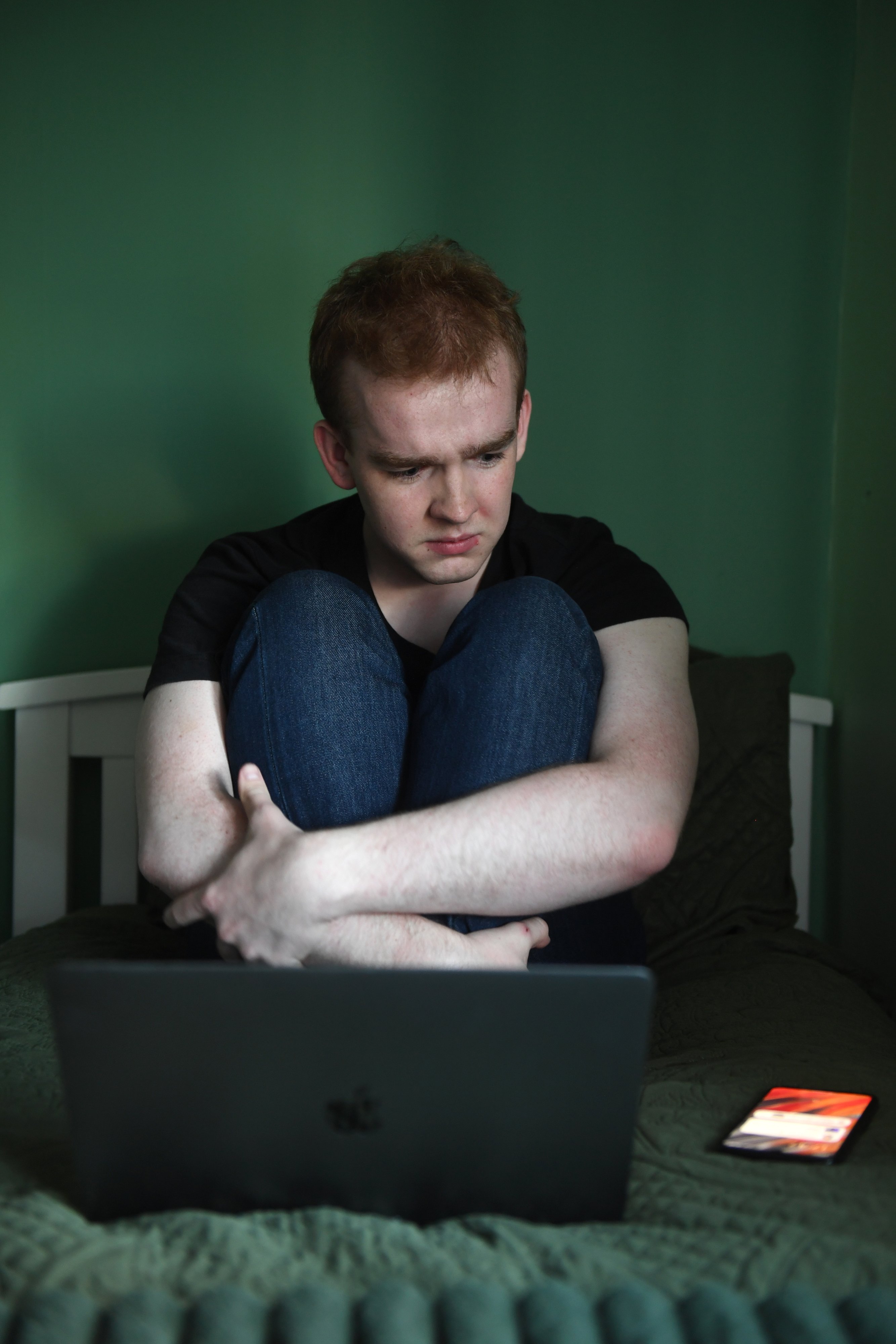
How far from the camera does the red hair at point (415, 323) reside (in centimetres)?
100

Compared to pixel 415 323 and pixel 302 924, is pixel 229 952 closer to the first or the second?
pixel 302 924

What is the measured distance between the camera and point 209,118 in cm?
160

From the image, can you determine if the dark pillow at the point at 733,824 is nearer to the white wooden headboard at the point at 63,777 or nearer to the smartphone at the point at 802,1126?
the white wooden headboard at the point at 63,777

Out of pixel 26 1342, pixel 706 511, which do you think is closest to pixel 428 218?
pixel 706 511

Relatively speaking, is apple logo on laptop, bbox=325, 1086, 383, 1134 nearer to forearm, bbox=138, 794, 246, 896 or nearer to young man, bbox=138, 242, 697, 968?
young man, bbox=138, 242, 697, 968

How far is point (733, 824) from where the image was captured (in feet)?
4.61

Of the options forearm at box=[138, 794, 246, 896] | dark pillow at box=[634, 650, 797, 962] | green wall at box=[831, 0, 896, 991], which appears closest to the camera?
forearm at box=[138, 794, 246, 896]

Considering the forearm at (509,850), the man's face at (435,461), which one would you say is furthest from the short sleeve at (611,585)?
the forearm at (509,850)

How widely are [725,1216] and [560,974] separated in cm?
20

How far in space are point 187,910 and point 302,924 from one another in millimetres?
127

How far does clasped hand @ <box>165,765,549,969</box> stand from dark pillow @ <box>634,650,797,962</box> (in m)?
0.52

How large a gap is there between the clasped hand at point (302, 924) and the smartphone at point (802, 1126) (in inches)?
8.2

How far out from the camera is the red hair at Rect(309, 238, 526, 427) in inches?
39.4

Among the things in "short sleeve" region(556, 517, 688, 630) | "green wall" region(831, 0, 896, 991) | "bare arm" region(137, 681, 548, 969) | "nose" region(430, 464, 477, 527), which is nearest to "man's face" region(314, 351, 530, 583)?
"nose" region(430, 464, 477, 527)
